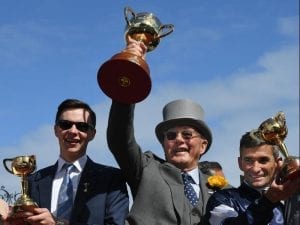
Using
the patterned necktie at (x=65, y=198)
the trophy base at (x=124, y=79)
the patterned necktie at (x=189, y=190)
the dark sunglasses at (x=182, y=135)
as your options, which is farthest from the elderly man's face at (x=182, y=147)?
the patterned necktie at (x=65, y=198)

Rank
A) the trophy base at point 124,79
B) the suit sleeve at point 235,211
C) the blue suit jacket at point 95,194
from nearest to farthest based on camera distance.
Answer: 1. the suit sleeve at point 235,211
2. the trophy base at point 124,79
3. the blue suit jacket at point 95,194

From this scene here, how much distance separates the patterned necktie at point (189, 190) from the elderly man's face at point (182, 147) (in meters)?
0.11

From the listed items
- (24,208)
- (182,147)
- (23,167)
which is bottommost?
(24,208)

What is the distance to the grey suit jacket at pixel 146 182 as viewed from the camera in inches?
193

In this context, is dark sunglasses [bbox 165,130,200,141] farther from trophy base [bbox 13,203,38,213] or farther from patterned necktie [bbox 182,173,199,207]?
trophy base [bbox 13,203,38,213]

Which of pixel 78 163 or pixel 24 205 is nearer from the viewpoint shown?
pixel 24 205

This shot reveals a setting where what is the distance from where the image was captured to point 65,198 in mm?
5086

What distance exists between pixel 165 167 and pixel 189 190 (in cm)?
29

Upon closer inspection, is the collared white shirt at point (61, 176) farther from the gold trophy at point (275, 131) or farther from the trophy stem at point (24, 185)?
the gold trophy at point (275, 131)

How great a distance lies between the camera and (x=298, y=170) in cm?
405

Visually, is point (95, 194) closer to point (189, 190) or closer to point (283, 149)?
point (189, 190)

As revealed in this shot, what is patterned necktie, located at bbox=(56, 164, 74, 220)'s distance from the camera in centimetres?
500

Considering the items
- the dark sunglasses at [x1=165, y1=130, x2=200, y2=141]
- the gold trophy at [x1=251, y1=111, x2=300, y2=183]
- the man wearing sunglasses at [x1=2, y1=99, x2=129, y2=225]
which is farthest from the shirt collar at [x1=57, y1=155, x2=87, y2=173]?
the gold trophy at [x1=251, y1=111, x2=300, y2=183]

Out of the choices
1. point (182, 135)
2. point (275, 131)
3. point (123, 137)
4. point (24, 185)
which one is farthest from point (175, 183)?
point (24, 185)
